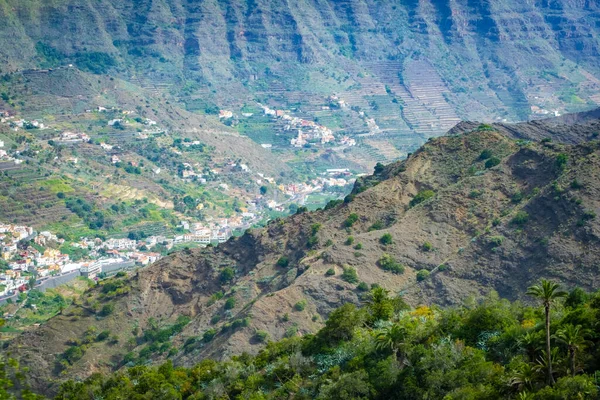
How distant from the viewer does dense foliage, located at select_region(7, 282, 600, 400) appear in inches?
1551

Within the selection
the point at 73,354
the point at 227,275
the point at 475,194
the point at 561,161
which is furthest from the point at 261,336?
the point at 561,161

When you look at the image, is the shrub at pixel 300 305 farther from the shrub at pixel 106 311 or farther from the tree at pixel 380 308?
the shrub at pixel 106 311

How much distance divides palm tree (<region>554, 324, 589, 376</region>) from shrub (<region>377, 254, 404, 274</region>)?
2626 cm

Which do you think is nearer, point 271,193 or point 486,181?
point 486,181

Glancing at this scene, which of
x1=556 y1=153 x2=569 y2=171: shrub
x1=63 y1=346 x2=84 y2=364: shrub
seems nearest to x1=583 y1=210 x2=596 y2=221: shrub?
x1=556 y1=153 x2=569 y2=171: shrub

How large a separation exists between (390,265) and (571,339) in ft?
92.8

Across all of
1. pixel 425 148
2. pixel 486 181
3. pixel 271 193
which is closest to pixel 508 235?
pixel 486 181

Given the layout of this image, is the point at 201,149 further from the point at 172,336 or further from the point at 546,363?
the point at 546,363

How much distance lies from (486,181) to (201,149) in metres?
112

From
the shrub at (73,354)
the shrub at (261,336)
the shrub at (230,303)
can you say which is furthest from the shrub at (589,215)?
the shrub at (73,354)

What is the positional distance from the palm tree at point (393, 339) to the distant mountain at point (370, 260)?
13227 mm

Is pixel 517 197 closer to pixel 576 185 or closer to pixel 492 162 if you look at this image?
pixel 576 185

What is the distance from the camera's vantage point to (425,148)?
81.8 m

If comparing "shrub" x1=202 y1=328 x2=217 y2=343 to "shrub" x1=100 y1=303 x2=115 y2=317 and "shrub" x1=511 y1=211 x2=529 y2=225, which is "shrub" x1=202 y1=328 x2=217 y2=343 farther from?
"shrub" x1=511 y1=211 x2=529 y2=225
